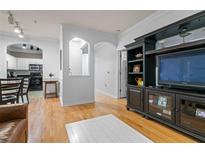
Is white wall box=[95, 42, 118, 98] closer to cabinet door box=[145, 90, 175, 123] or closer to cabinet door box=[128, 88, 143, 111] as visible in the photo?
cabinet door box=[128, 88, 143, 111]

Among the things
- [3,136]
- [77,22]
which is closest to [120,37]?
[77,22]

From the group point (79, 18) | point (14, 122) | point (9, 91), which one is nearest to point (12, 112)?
point (14, 122)

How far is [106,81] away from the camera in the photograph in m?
6.47

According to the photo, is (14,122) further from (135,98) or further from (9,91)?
(135,98)

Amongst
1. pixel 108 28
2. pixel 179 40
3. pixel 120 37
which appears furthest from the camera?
pixel 120 37

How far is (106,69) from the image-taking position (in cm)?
640

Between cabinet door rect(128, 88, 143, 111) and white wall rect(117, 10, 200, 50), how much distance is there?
1.73 meters

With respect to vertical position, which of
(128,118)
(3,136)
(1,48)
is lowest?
(128,118)

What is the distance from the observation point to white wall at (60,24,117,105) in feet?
14.0

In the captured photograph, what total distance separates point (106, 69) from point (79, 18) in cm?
303

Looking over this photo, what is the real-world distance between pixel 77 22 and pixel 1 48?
3580mm

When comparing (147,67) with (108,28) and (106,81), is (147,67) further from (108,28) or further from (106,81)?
(106,81)

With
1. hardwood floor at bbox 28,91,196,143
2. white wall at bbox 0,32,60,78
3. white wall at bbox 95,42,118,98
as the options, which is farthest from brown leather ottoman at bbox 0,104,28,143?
white wall at bbox 0,32,60,78

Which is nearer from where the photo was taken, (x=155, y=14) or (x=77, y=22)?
(x=155, y=14)
